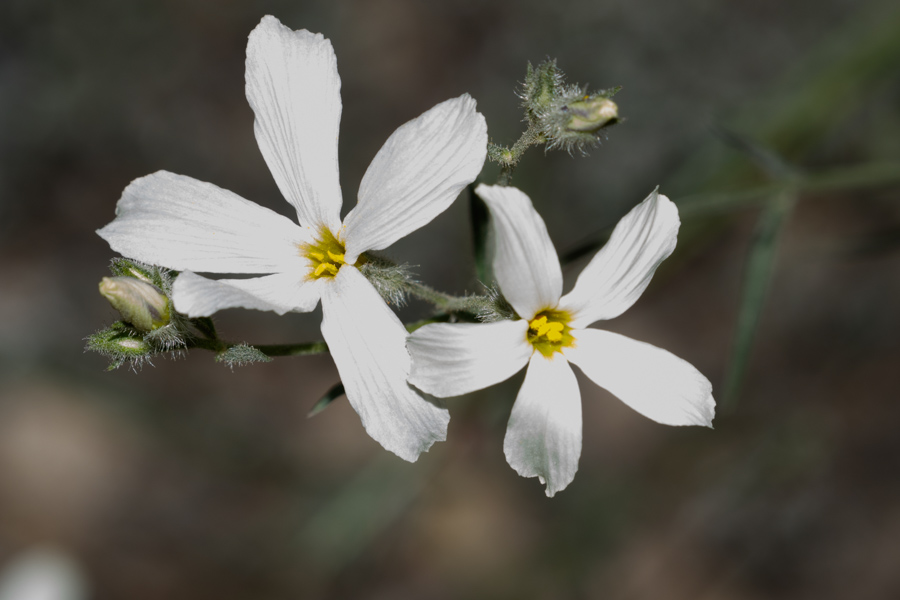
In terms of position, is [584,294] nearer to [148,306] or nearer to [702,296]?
[148,306]

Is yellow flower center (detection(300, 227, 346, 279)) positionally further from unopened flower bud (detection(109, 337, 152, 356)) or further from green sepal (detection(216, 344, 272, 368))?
unopened flower bud (detection(109, 337, 152, 356))

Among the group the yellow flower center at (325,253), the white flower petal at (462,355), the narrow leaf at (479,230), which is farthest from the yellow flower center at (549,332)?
the yellow flower center at (325,253)

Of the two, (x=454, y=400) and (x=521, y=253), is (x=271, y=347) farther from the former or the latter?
(x=454, y=400)

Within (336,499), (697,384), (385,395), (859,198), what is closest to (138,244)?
(385,395)

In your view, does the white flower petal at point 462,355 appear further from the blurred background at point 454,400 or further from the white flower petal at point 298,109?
the blurred background at point 454,400

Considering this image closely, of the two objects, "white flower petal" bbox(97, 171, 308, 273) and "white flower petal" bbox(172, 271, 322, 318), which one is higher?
"white flower petal" bbox(97, 171, 308, 273)

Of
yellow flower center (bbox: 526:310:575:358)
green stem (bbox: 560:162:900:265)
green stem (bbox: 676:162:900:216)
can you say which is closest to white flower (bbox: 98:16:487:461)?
yellow flower center (bbox: 526:310:575:358)
